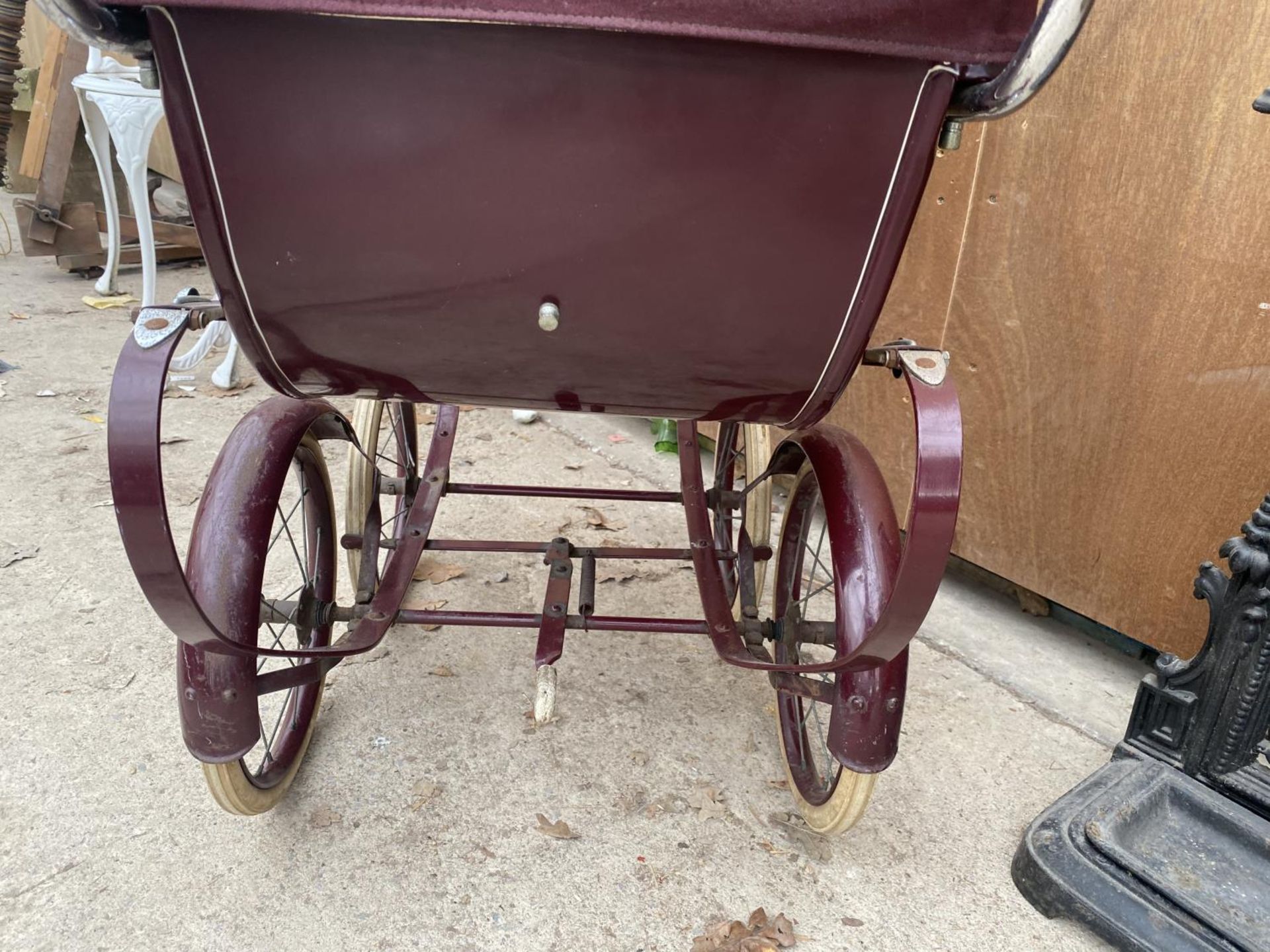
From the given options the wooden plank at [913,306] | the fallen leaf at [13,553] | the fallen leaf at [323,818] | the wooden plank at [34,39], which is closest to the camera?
the fallen leaf at [323,818]

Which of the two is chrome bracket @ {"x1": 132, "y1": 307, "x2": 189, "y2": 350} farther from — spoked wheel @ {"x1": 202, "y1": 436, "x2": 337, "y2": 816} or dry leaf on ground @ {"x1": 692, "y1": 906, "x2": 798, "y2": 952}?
dry leaf on ground @ {"x1": 692, "y1": 906, "x2": 798, "y2": 952}

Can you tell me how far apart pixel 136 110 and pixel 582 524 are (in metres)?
2.70

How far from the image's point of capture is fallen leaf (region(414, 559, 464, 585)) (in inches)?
103

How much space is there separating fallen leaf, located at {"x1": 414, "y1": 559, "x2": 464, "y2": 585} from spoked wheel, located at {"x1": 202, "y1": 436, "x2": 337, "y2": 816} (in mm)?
462

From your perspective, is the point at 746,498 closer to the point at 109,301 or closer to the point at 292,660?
the point at 292,660

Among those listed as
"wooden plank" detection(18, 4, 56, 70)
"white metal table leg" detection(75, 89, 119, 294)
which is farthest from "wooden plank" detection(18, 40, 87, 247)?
"wooden plank" detection(18, 4, 56, 70)

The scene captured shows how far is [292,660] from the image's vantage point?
1.97m

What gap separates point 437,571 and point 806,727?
1182mm

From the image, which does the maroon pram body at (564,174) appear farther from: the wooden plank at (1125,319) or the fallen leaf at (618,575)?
the fallen leaf at (618,575)

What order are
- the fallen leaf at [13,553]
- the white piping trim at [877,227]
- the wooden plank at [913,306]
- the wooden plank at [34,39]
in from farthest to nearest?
the wooden plank at [34,39]
the fallen leaf at [13,553]
the wooden plank at [913,306]
the white piping trim at [877,227]

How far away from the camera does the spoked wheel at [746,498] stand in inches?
86.6

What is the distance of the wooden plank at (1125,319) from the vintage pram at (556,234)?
34.6 inches

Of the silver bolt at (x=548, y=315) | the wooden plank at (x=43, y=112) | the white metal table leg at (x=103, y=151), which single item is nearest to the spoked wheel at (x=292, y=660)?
the silver bolt at (x=548, y=315)

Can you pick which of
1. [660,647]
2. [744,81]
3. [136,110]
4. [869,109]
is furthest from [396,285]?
[136,110]
